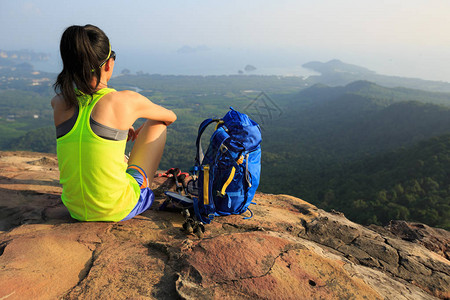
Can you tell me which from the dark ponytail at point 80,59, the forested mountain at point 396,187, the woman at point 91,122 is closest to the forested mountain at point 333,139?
the forested mountain at point 396,187

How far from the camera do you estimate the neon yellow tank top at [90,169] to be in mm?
2533

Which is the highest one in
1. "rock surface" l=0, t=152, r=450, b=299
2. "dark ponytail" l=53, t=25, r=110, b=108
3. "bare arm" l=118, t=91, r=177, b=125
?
"dark ponytail" l=53, t=25, r=110, b=108

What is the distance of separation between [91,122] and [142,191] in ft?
3.79

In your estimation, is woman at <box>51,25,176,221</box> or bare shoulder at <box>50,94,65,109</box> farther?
bare shoulder at <box>50,94,65,109</box>

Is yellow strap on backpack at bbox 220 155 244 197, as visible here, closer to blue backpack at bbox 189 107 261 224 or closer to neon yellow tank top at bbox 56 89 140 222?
blue backpack at bbox 189 107 261 224

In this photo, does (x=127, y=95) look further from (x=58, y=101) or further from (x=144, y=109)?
(x=58, y=101)

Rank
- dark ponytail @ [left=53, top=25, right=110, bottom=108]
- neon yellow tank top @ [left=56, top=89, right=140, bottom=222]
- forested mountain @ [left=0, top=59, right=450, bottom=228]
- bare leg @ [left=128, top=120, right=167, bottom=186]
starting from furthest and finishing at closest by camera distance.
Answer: forested mountain @ [left=0, top=59, right=450, bottom=228] → bare leg @ [left=128, top=120, right=167, bottom=186] → neon yellow tank top @ [left=56, top=89, right=140, bottom=222] → dark ponytail @ [left=53, top=25, right=110, bottom=108]

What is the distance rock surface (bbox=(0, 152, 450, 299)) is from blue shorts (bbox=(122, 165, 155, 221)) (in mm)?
137

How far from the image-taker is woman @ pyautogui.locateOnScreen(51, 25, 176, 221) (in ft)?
8.14

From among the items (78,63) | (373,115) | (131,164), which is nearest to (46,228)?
(131,164)

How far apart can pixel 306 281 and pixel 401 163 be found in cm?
2560

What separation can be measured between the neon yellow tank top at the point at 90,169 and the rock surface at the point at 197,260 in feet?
1.20

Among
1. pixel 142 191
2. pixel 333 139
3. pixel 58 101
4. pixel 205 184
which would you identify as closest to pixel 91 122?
pixel 58 101

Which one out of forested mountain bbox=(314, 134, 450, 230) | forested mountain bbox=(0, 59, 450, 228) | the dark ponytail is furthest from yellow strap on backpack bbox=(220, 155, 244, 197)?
forested mountain bbox=(314, 134, 450, 230)
